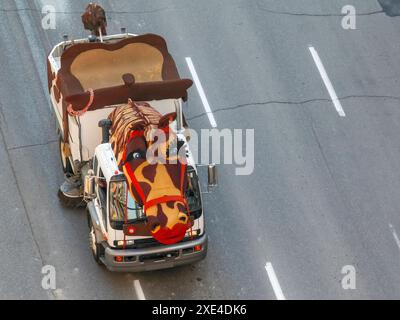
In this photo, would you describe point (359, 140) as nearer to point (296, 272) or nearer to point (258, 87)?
point (258, 87)

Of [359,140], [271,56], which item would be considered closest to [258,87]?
[271,56]

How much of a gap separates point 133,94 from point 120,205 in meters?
2.12

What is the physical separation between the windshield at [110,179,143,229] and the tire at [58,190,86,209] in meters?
2.20

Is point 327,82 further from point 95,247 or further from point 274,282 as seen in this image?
point 95,247

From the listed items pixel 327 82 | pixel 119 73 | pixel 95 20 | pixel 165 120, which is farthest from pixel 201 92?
pixel 165 120

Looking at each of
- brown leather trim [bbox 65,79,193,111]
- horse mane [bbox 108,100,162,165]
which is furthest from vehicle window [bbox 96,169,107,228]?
brown leather trim [bbox 65,79,193,111]

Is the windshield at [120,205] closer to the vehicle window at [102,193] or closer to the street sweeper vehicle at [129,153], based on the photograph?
the street sweeper vehicle at [129,153]

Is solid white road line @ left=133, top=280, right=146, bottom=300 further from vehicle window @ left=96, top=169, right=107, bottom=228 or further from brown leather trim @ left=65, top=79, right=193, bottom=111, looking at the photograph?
brown leather trim @ left=65, top=79, right=193, bottom=111

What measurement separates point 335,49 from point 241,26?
2.16 meters

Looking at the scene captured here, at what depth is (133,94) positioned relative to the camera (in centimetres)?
1700

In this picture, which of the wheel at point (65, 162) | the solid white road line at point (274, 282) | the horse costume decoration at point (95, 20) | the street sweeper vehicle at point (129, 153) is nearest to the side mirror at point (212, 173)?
the street sweeper vehicle at point (129, 153)

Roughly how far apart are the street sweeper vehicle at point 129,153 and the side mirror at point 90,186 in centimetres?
2

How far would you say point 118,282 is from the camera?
55.8 feet

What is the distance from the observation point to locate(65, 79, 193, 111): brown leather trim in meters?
16.7
